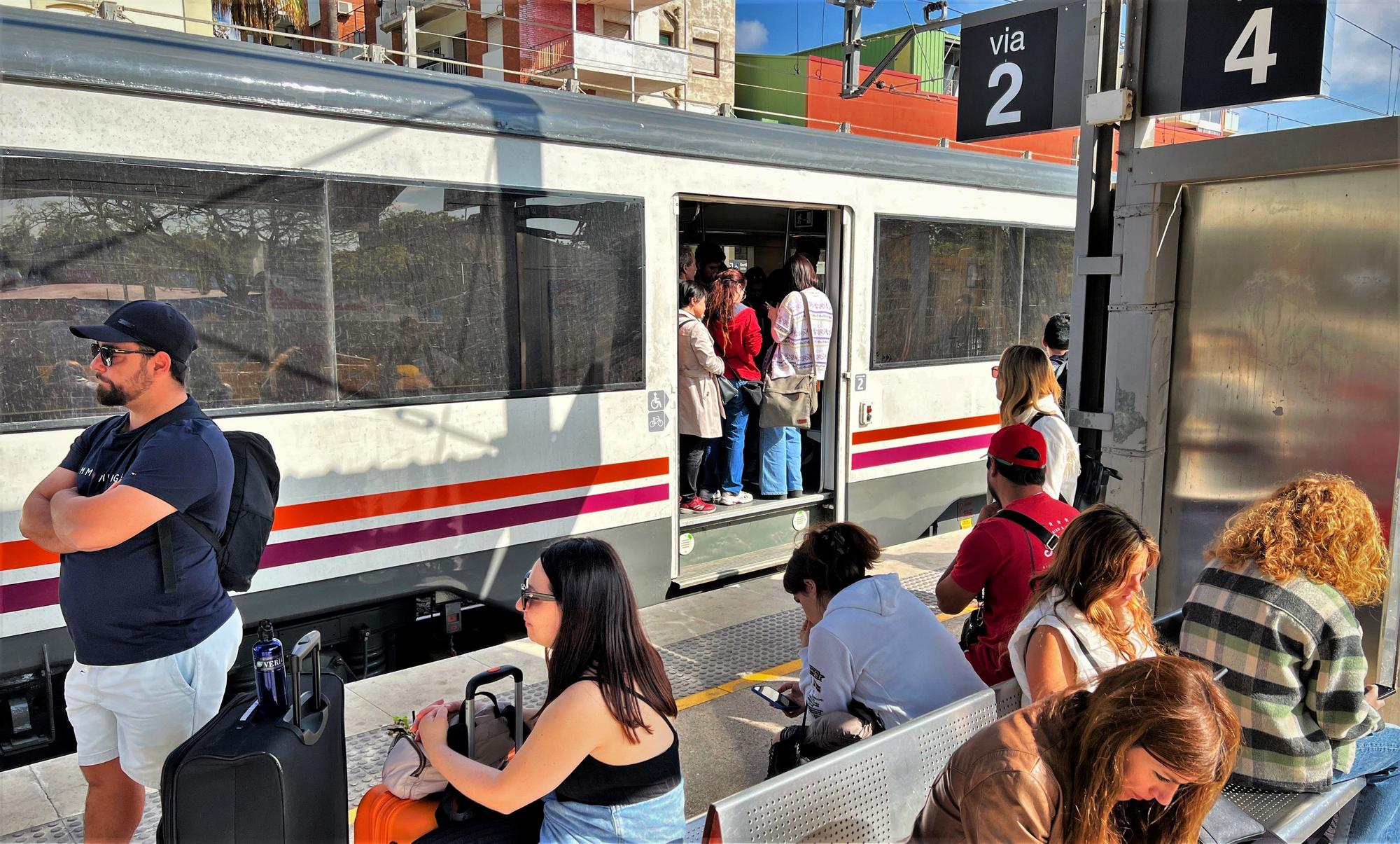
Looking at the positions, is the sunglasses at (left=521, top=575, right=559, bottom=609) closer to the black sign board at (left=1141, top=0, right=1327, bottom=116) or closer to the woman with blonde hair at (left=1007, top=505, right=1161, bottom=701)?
the woman with blonde hair at (left=1007, top=505, right=1161, bottom=701)

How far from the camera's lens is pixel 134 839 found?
9.86ft

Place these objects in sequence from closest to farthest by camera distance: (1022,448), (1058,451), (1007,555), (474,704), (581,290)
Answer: (474,704) → (1007,555) → (1022,448) → (1058,451) → (581,290)

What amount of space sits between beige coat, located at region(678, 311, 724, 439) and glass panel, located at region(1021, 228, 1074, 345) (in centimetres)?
266

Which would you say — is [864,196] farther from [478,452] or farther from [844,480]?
[478,452]

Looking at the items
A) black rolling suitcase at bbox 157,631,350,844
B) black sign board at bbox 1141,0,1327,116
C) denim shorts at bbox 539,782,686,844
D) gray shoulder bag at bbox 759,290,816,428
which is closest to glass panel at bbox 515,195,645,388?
gray shoulder bag at bbox 759,290,816,428

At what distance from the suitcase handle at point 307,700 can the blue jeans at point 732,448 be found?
12.9ft

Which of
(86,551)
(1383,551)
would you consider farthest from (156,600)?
(1383,551)

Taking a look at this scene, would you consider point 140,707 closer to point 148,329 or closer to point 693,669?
point 148,329

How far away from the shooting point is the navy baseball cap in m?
2.60

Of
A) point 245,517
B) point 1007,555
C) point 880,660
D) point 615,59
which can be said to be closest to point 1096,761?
point 880,660

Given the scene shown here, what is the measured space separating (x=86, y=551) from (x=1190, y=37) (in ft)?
12.9

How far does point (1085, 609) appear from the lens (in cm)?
259

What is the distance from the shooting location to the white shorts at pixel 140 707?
260 cm

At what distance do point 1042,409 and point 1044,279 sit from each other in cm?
337
